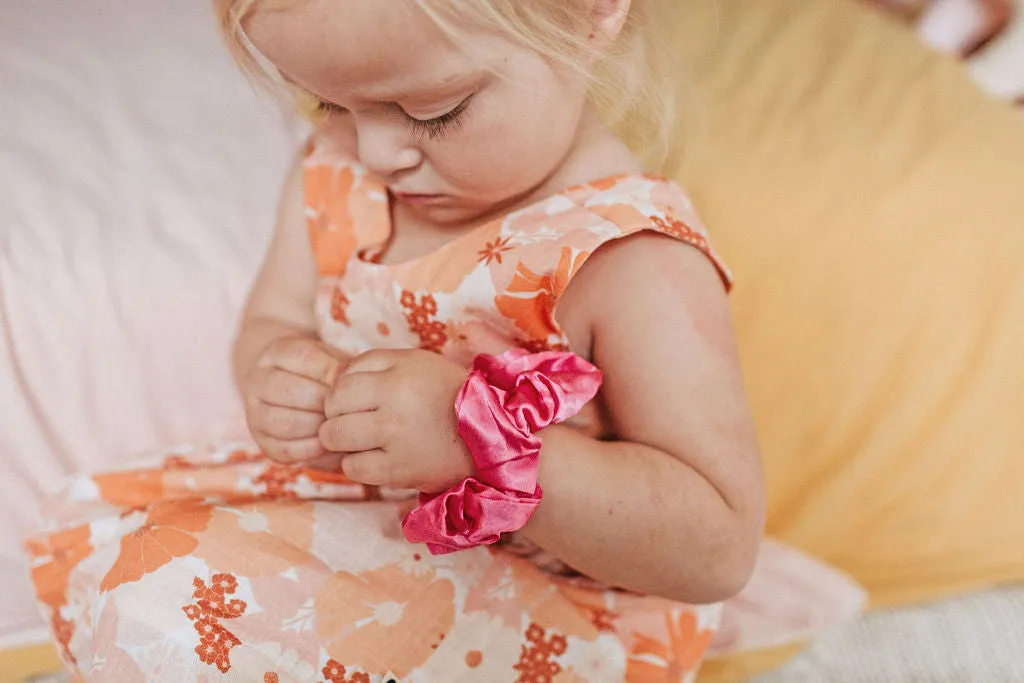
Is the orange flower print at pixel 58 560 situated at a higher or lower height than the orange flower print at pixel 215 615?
lower

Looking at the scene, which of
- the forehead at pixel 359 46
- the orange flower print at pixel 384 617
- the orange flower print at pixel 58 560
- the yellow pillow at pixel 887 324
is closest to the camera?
the forehead at pixel 359 46

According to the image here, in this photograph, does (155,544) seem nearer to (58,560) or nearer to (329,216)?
(58,560)

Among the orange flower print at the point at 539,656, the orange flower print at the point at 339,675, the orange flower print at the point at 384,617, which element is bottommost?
the orange flower print at the point at 539,656

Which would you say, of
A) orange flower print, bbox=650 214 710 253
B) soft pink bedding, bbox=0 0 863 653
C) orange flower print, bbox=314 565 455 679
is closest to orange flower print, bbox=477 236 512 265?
orange flower print, bbox=650 214 710 253

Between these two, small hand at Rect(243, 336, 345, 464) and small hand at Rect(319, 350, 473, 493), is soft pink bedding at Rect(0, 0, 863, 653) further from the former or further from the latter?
small hand at Rect(319, 350, 473, 493)

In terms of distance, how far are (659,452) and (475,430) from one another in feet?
0.44

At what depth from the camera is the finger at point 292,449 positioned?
0.67 meters

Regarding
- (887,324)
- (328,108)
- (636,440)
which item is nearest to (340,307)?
(328,108)

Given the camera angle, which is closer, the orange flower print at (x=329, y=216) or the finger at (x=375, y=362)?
the finger at (x=375, y=362)

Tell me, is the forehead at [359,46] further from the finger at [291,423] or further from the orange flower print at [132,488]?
the orange flower print at [132,488]

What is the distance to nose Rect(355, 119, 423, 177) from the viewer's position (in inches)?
23.9

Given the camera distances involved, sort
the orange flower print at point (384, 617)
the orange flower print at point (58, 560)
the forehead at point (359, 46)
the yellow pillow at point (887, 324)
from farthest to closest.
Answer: the yellow pillow at point (887, 324) < the orange flower print at point (58, 560) < the orange flower print at point (384, 617) < the forehead at point (359, 46)

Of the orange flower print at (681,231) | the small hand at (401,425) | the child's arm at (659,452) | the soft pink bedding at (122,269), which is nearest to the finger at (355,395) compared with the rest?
the small hand at (401,425)

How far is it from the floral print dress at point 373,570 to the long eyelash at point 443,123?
0.11m
